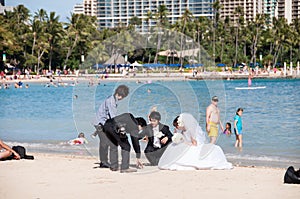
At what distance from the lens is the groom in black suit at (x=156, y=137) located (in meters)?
9.17

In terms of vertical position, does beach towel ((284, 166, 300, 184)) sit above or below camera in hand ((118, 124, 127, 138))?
below

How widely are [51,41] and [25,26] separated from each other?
4.41 meters

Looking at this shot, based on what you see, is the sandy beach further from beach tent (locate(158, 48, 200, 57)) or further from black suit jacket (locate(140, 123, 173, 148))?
beach tent (locate(158, 48, 200, 57))

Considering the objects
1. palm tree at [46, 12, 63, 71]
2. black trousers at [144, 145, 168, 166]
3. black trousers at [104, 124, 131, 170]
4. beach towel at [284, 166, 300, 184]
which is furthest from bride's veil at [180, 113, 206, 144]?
palm tree at [46, 12, 63, 71]

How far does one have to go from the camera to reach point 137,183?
8297mm

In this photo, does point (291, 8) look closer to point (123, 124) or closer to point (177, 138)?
point (177, 138)

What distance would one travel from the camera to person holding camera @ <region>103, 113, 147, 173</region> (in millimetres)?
8617

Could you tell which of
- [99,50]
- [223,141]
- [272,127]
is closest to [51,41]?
[272,127]

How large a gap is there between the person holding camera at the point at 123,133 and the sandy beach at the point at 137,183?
0.19 metres

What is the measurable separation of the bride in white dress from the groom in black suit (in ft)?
0.59

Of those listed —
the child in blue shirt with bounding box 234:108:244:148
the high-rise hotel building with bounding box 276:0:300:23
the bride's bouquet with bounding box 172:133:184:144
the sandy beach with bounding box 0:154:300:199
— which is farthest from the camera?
the high-rise hotel building with bounding box 276:0:300:23

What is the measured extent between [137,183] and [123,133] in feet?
2.69

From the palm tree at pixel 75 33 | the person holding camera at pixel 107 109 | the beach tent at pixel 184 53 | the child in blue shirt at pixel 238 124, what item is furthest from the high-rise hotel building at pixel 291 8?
the person holding camera at pixel 107 109

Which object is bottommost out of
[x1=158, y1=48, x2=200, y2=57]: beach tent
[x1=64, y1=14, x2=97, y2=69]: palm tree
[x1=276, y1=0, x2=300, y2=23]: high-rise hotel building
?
[x1=158, y1=48, x2=200, y2=57]: beach tent
